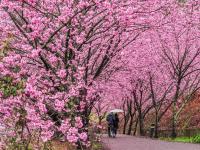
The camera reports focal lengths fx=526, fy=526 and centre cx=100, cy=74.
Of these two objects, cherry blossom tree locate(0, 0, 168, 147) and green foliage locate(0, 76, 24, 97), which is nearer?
green foliage locate(0, 76, 24, 97)

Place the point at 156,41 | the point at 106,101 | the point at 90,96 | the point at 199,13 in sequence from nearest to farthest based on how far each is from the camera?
the point at 90,96
the point at 199,13
the point at 156,41
the point at 106,101

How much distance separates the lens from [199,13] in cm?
2802

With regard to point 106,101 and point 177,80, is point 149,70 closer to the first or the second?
point 177,80

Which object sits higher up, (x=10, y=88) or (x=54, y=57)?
(x=54, y=57)

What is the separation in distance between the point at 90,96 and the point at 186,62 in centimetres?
1589

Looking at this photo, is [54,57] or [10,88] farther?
[54,57]

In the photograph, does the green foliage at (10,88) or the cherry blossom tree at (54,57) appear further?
the cherry blossom tree at (54,57)

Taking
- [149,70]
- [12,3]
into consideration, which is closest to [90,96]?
[12,3]

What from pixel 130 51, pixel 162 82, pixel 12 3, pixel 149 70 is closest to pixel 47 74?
pixel 12 3

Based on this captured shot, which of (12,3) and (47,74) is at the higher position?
(12,3)

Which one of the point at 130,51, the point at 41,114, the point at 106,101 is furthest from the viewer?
the point at 106,101

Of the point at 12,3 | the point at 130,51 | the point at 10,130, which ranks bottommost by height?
the point at 10,130

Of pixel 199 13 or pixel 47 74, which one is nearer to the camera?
pixel 47 74

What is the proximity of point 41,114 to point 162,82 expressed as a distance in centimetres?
2270
